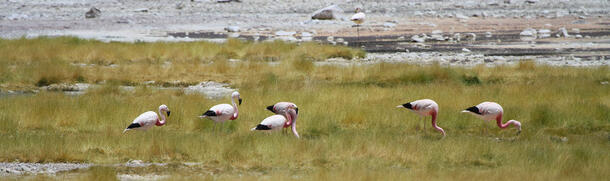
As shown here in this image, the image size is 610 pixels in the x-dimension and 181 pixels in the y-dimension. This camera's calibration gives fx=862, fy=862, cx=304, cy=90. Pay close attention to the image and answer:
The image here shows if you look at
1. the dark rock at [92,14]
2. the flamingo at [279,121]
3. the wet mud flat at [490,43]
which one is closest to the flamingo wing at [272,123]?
the flamingo at [279,121]

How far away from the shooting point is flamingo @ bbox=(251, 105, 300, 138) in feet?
37.1

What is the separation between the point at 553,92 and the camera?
16234 mm

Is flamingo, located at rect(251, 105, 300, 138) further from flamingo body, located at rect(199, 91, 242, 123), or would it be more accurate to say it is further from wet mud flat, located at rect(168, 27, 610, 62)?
wet mud flat, located at rect(168, 27, 610, 62)

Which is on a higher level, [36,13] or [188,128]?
[188,128]

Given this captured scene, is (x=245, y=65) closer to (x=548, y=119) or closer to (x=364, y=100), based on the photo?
(x=364, y=100)

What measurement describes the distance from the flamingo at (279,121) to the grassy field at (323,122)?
6.6 inches

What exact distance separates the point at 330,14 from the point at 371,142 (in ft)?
93.2

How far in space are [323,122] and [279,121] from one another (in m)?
1.99

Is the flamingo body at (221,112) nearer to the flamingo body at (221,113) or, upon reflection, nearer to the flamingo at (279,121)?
the flamingo body at (221,113)

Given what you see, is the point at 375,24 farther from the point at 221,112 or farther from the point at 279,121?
the point at 279,121

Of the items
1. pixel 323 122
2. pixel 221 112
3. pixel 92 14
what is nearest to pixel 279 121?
Result: pixel 221 112

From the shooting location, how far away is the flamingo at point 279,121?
37.1 feet

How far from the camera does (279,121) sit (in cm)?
1152

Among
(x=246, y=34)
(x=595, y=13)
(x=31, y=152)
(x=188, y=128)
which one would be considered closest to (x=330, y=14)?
(x=246, y=34)
